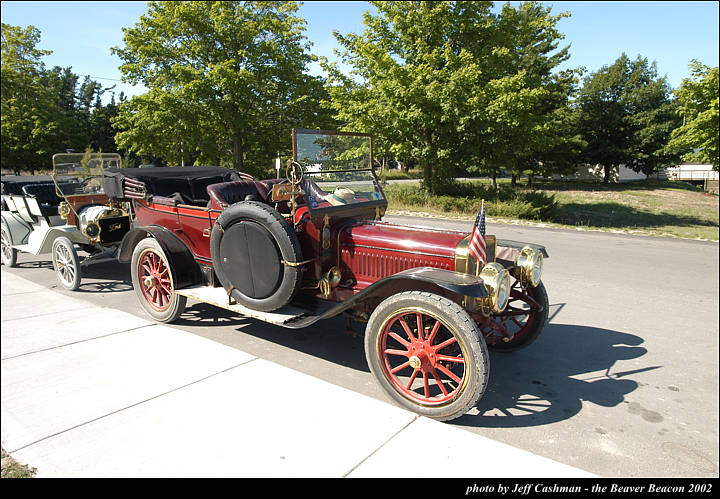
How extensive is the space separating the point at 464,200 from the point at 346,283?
13237 millimetres

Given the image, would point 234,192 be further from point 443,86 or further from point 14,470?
point 443,86

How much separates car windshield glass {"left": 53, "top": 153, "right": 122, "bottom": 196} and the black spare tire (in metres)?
4.87

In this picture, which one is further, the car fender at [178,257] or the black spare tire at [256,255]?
the car fender at [178,257]

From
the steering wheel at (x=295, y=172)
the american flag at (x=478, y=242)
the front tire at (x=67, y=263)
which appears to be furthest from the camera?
Answer: the front tire at (x=67, y=263)

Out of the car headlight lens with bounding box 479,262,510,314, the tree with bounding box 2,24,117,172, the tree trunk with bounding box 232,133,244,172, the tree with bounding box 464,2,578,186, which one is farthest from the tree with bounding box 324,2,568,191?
the tree with bounding box 2,24,117,172

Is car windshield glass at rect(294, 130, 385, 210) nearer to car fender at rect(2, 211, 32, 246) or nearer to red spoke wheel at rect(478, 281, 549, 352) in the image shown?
red spoke wheel at rect(478, 281, 549, 352)

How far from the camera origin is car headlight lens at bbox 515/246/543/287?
390 cm

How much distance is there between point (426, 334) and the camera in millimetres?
3299

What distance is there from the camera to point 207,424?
9.80 ft

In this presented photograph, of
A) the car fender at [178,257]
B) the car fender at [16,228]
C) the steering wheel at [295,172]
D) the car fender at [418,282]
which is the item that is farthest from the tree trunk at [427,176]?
the car fender at [418,282]

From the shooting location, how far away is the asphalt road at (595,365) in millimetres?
2777

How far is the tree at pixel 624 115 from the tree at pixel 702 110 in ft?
64.9

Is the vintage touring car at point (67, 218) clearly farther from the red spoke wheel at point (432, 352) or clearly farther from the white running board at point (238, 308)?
the red spoke wheel at point (432, 352)

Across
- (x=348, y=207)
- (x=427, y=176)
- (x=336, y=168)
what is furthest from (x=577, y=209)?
(x=348, y=207)
